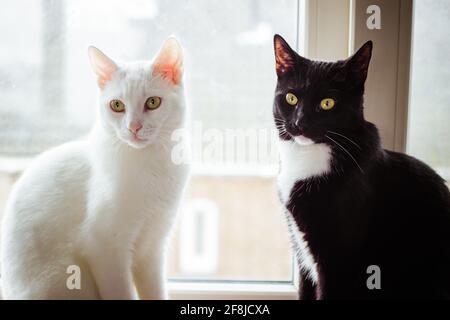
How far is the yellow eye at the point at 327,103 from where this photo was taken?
97 cm

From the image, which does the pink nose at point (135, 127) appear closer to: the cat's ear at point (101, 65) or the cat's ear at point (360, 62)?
the cat's ear at point (101, 65)

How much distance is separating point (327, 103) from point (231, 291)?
23.1 inches

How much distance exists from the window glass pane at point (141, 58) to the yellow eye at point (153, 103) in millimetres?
185

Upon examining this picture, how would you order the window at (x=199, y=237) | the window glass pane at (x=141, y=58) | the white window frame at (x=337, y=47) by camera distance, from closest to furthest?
1. the white window frame at (x=337, y=47)
2. the window glass pane at (x=141, y=58)
3. the window at (x=199, y=237)

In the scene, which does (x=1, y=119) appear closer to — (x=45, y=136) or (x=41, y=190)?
(x=45, y=136)

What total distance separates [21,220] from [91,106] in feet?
1.25

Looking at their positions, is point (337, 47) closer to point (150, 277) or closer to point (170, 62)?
point (170, 62)

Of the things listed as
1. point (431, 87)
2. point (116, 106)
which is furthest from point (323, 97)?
point (116, 106)

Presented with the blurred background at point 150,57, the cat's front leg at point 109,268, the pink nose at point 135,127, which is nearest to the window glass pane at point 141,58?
the blurred background at point 150,57

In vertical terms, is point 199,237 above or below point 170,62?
below

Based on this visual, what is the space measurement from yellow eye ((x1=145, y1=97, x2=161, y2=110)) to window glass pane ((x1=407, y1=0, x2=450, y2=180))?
2.17ft

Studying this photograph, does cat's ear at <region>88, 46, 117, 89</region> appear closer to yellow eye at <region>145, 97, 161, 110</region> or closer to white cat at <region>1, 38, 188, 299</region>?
white cat at <region>1, 38, 188, 299</region>

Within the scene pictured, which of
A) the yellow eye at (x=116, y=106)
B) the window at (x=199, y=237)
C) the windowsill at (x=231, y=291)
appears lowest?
the windowsill at (x=231, y=291)

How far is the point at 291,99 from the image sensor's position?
100cm
